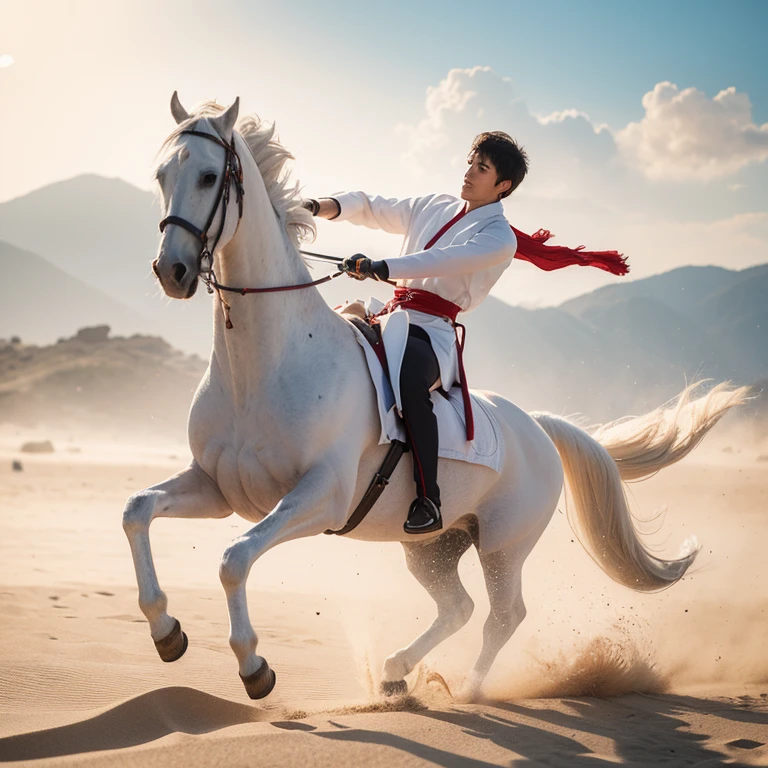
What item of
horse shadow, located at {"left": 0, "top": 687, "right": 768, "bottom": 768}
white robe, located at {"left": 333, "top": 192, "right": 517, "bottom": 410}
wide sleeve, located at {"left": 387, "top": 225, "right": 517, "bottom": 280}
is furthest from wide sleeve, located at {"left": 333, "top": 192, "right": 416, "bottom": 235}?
horse shadow, located at {"left": 0, "top": 687, "right": 768, "bottom": 768}

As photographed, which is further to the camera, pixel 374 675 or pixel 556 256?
pixel 374 675

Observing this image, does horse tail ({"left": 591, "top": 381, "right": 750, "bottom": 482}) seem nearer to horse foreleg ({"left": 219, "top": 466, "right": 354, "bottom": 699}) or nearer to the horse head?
horse foreleg ({"left": 219, "top": 466, "right": 354, "bottom": 699})

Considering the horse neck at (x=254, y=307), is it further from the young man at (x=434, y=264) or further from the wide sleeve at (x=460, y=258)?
the wide sleeve at (x=460, y=258)

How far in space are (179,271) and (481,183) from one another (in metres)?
2.09

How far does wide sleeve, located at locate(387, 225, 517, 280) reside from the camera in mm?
4332

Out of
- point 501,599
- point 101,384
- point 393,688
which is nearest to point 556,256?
point 501,599

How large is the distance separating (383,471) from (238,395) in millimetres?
874

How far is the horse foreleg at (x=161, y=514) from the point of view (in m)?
3.96

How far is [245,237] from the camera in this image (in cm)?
402

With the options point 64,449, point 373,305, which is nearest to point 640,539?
point 373,305

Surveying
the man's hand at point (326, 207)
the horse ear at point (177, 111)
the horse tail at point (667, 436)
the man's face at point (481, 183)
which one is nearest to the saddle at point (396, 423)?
the man's hand at point (326, 207)

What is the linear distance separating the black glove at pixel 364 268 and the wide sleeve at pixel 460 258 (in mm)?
55

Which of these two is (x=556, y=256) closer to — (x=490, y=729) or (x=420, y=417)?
(x=420, y=417)

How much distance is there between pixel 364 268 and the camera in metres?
4.19
